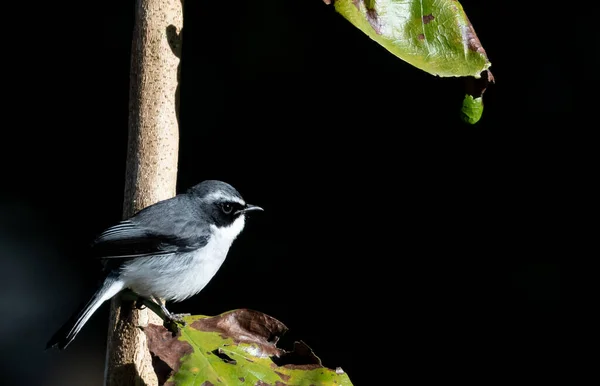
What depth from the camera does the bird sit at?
2.42m

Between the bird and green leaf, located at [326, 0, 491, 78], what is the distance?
32.0 inches

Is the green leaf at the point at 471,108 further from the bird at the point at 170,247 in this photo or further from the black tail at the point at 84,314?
the black tail at the point at 84,314

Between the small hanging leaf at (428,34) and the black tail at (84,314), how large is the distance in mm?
1062

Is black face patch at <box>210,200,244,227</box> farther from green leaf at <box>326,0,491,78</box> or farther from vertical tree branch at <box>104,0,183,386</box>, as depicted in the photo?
green leaf at <box>326,0,491,78</box>

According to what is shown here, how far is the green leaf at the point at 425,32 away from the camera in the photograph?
5.84 feet

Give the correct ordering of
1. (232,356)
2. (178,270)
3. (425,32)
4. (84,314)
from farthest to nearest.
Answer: (178,270)
(84,314)
(232,356)
(425,32)

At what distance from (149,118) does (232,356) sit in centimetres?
59

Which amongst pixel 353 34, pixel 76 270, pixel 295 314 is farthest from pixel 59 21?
pixel 295 314

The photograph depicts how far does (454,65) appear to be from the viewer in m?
1.79

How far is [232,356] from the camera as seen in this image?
194 cm

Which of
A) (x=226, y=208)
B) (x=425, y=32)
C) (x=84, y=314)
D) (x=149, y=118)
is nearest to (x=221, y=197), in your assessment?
(x=226, y=208)

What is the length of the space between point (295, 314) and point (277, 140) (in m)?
0.94

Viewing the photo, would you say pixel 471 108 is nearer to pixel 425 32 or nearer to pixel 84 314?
pixel 425 32

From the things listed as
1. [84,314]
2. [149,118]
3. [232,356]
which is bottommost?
[84,314]
